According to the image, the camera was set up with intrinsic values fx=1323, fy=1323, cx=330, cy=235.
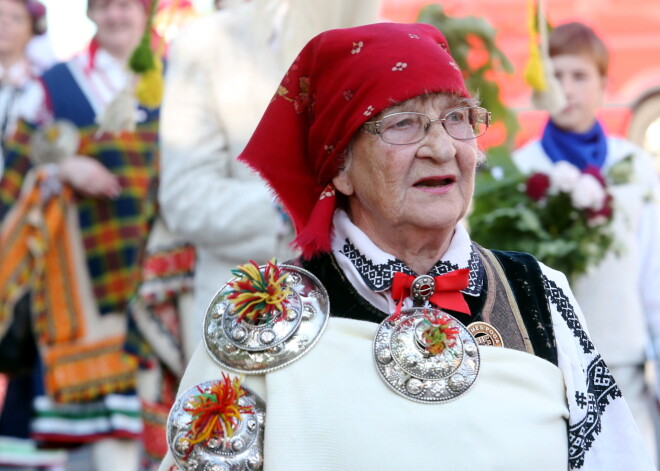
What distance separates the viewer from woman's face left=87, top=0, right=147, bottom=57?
7.11 m

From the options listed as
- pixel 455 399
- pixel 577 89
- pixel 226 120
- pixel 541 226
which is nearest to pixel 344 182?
pixel 455 399

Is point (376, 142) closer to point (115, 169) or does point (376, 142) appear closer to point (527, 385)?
point (527, 385)

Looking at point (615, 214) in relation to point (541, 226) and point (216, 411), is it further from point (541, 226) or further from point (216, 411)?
point (216, 411)

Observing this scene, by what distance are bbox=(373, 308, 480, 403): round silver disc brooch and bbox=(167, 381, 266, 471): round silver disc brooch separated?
0.32m

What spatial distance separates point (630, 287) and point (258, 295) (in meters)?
3.12

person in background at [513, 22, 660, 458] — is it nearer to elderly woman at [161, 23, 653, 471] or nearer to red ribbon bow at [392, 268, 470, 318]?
elderly woman at [161, 23, 653, 471]

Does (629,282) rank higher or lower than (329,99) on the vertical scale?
lower

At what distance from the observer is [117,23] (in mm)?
7164

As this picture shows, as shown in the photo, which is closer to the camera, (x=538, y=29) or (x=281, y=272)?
(x=281, y=272)

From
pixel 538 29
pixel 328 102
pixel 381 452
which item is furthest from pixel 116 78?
pixel 381 452

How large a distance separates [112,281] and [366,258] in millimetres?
3672

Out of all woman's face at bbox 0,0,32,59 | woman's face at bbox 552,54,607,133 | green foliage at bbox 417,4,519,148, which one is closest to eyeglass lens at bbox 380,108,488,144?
green foliage at bbox 417,4,519,148

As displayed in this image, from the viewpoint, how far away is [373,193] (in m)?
3.26

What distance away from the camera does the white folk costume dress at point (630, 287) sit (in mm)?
5758
